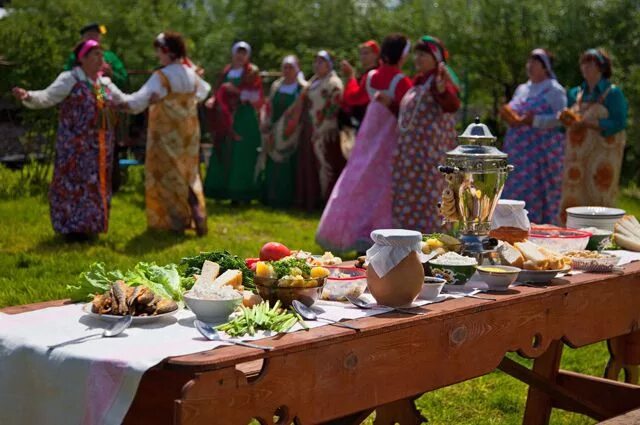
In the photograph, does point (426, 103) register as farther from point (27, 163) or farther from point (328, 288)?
point (27, 163)

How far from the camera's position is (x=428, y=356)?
9.90 feet

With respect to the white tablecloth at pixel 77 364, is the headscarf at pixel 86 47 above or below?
above

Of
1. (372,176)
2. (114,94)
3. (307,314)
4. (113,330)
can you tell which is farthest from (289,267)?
(114,94)

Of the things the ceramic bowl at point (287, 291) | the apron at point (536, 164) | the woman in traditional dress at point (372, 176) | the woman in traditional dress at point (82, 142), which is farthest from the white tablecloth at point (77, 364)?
the apron at point (536, 164)

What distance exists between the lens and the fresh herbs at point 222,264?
3215mm

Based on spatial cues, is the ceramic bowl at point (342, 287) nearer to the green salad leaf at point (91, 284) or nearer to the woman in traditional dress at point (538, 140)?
the green salad leaf at point (91, 284)

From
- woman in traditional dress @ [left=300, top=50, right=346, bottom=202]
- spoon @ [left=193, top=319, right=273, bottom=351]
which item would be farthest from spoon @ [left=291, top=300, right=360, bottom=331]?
woman in traditional dress @ [left=300, top=50, right=346, bottom=202]

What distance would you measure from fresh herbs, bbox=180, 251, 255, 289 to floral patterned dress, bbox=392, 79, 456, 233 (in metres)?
4.52

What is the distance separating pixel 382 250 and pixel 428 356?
35 centimetres

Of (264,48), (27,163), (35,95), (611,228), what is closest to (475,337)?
(611,228)

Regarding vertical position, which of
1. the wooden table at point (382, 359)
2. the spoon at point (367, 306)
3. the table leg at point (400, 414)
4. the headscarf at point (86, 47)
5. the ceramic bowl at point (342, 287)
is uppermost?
the headscarf at point (86, 47)

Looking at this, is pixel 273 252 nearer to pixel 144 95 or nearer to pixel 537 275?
pixel 537 275

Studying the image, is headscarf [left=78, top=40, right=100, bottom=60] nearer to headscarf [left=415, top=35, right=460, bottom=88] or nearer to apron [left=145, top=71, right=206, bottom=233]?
apron [left=145, top=71, right=206, bottom=233]

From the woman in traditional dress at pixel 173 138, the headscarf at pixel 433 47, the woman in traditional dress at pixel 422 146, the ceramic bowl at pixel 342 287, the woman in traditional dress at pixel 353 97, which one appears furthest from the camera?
the woman in traditional dress at pixel 353 97
